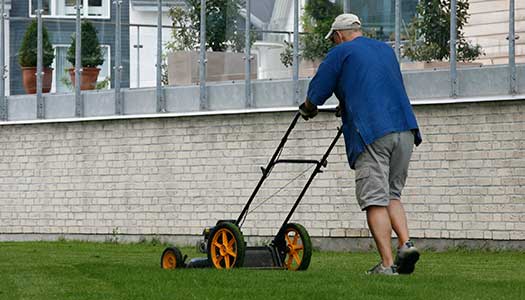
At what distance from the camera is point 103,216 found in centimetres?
2288

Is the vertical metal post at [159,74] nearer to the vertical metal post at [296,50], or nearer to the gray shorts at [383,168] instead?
the vertical metal post at [296,50]

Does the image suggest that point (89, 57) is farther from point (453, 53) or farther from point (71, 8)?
point (453, 53)

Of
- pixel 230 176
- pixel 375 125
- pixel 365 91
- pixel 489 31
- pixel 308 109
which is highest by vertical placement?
pixel 489 31

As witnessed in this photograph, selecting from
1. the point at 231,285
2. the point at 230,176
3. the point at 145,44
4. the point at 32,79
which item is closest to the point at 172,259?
the point at 231,285

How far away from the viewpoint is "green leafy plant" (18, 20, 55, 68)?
23906 mm

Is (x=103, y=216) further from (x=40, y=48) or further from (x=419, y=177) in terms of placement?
(x=419, y=177)

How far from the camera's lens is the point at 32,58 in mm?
24031

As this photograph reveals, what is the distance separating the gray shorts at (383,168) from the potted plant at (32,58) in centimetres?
1399

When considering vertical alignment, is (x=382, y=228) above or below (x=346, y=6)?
below

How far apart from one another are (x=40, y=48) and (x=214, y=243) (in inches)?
523

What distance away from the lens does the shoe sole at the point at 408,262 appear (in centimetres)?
1014

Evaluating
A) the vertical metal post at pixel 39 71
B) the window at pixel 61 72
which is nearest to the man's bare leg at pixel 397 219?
the window at pixel 61 72

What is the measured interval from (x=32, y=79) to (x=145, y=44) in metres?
2.76

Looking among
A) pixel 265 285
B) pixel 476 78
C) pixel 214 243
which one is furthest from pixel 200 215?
pixel 265 285
